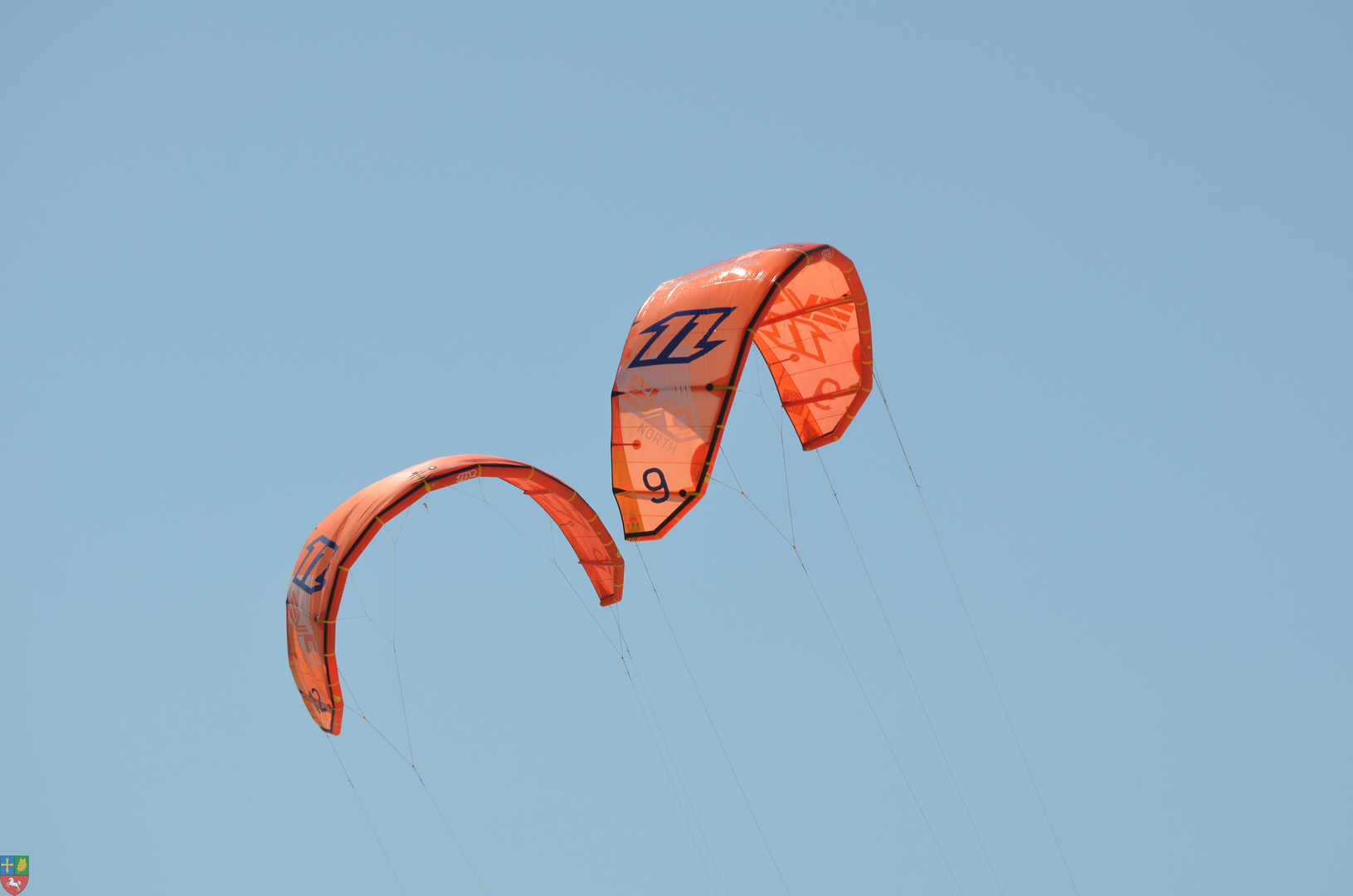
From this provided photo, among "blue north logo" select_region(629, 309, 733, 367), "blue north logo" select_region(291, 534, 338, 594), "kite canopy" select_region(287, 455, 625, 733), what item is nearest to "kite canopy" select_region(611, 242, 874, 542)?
"blue north logo" select_region(629, 309, 733, 367)

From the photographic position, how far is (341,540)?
19469 millimetres

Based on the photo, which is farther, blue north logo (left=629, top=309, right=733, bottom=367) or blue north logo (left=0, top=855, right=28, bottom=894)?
blue north logo (left=0, top=855, right=28, bottom=894)

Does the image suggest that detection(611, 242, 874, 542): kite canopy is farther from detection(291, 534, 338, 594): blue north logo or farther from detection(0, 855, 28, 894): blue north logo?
detection(0, 855, 28, 894): blue north logo

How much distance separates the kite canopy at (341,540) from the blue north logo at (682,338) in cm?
302

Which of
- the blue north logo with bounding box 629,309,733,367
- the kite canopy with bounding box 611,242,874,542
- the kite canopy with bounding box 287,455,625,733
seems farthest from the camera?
the kite canopy with bounding box 287,455,625,733

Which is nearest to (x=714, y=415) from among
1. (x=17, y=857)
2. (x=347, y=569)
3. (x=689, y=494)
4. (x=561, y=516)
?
(x=689, y=494)

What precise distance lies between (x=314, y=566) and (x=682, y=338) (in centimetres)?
649

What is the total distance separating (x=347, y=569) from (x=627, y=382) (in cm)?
494

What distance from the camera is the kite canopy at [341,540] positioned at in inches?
758

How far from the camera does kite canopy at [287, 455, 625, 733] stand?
19.3 metres

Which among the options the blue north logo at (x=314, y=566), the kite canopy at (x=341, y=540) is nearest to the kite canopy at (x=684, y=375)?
the kite canopy at (x=341, y=540)

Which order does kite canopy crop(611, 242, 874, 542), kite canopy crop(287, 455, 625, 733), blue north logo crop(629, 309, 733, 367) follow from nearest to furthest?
kite canopy crop(611, 242, 874, 542), blue north logo crop(629, 309, 733, 367), kite canopy crop(287, 455, 625, 733)

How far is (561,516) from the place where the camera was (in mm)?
21453

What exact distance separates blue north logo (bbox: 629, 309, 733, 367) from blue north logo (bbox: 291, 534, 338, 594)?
530 centimetres
